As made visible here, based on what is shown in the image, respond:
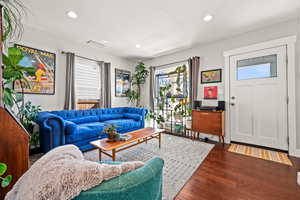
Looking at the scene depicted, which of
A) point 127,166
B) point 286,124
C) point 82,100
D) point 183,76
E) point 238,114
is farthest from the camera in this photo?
point 183,76

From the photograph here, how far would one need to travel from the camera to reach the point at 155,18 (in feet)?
7.61

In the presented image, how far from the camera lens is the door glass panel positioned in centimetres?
258

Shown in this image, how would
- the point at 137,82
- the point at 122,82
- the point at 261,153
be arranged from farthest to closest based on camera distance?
the point at 137,82 < the point at 122,82 < the point at 261,153

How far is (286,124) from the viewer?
2.43 m

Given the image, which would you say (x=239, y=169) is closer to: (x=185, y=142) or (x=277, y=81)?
(x=185, y=142)

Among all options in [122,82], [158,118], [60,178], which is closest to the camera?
[60,178]

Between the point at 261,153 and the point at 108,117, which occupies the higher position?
the point at 108,117

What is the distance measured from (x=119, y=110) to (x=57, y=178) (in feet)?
12.0

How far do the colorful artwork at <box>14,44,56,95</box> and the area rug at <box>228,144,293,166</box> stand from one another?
4.26m

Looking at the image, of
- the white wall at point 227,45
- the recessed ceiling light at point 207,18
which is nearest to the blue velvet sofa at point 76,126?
the white wall at point 227,45

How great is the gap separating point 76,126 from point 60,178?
2.18 meters

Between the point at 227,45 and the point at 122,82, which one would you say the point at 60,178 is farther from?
the point at 122,82

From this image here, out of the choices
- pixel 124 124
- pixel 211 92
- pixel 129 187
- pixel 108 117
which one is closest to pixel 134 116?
pixel 124 124

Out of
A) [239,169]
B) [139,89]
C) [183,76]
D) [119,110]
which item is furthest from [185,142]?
[139,89]
